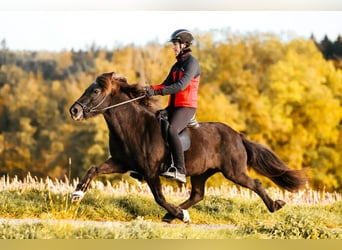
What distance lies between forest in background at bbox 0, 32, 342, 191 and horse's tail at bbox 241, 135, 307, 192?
620cm

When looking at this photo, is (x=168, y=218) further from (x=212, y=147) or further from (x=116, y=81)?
(x=116, y=81)

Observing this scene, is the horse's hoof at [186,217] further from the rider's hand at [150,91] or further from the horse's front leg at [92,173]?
the rider's hand at [150,91]

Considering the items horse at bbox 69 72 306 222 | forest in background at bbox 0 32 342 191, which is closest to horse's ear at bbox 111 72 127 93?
horse at bbox 69 72 306 222

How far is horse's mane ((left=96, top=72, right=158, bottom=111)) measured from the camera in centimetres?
933

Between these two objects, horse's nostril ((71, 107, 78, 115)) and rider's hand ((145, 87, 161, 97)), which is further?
rider's hand ((145, 87, 161, 97))

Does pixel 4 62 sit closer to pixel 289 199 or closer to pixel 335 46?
pixel 335 46

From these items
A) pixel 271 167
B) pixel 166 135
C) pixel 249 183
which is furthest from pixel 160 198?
pixel 271 167

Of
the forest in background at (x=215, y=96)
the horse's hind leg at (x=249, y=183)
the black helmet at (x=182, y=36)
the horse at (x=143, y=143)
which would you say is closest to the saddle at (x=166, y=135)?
the horse at (x=143, y=143)

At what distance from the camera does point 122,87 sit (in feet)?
31.2

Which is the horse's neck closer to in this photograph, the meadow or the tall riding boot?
the tall riding boot

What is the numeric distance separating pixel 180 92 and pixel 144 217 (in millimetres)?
2069

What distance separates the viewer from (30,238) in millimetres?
8625

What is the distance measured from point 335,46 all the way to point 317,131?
2.55 meters

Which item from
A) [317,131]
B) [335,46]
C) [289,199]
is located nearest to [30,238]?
[289,199]
